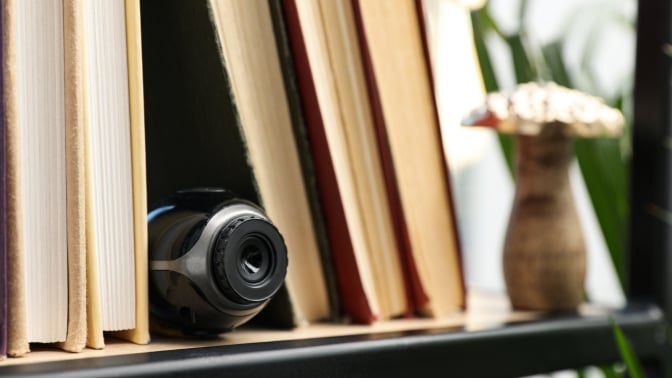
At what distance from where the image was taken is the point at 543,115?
64cm

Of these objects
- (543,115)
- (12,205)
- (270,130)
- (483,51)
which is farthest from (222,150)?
(483,51)

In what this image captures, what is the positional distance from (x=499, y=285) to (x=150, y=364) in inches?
65.0

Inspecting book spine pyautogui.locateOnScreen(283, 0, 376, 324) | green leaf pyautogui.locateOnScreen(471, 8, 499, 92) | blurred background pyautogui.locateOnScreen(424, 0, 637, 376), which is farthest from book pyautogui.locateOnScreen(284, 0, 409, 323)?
green leaf pyautogui.locateOnScreen(471, 8, 499, 92)

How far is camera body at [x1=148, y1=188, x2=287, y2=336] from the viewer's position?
1.41 ft

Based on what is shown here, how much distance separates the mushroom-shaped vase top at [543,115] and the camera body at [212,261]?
0.25 m

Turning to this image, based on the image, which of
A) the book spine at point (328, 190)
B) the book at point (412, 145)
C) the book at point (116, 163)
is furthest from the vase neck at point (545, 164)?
the book at point (116, 163)

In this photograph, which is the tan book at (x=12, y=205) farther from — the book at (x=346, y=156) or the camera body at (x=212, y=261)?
the book at (x=346, y=156)

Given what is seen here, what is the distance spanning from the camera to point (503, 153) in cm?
83

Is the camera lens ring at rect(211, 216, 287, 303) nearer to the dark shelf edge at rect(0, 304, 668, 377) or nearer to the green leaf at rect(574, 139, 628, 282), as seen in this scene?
the dark shelf edge at rect(0, 304, 668, 377)

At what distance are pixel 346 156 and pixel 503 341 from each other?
0.17 metres

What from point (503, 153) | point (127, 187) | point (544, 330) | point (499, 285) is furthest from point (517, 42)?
point (499, 285)

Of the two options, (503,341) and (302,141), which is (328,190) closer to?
(302,141)

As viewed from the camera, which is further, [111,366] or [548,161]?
[548,161]

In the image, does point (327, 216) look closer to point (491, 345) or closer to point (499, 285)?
point (491, 345)
